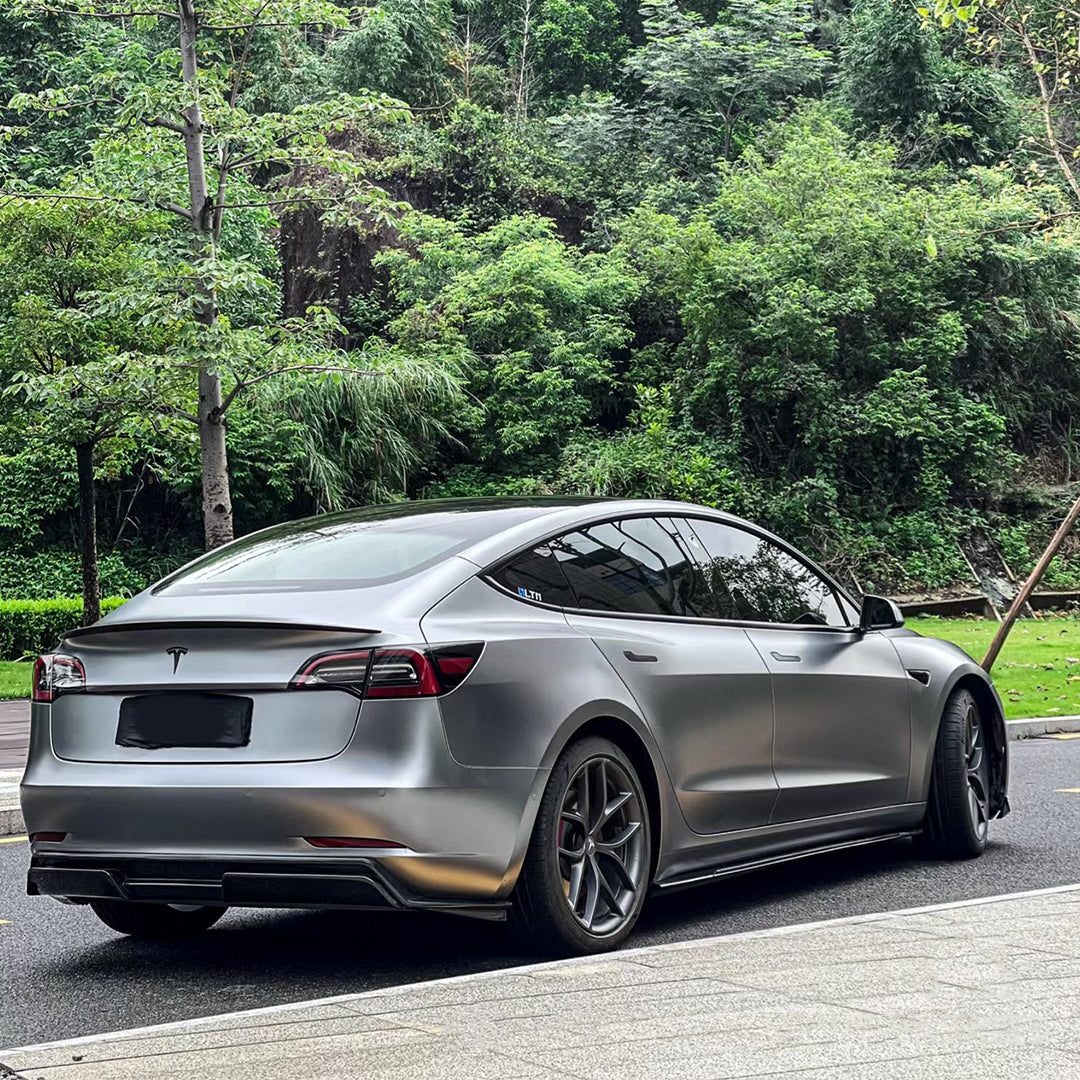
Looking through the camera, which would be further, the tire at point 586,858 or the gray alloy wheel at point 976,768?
the gray alloy wheel at point 976,768

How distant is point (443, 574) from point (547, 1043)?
5.75ft

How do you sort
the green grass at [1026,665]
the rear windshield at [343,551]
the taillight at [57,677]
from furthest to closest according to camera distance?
the green grass at [1026,665], the rear windshield at [343,551], the taillight at [57,677]

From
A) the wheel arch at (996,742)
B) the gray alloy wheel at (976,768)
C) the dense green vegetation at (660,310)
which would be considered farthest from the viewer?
the dense green vegetation at (660,310)

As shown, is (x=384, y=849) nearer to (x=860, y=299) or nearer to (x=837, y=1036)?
(x=837, y=1036)

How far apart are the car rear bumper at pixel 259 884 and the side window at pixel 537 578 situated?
1048 millimetres

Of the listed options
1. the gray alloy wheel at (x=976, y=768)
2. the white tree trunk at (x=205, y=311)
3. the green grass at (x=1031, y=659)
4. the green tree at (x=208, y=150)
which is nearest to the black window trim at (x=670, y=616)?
the gray alloy wheel at (x=976, y=768)

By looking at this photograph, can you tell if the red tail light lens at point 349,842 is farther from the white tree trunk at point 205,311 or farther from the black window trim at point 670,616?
the white tree trunk at point 205,311

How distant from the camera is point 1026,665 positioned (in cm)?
1836

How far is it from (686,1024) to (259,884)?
4.80 ft

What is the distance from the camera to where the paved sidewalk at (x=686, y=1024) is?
11.5 ft

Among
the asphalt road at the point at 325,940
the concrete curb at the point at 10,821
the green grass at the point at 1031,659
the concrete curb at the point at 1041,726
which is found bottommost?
the green grass at the point at 1031,659

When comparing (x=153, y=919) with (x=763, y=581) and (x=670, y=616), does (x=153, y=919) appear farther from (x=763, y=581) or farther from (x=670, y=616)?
(x=763, y=581)

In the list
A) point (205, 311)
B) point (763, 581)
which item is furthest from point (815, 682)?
point (205, 311)

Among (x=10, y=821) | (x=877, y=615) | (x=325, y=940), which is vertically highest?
(x=877, y=615)
